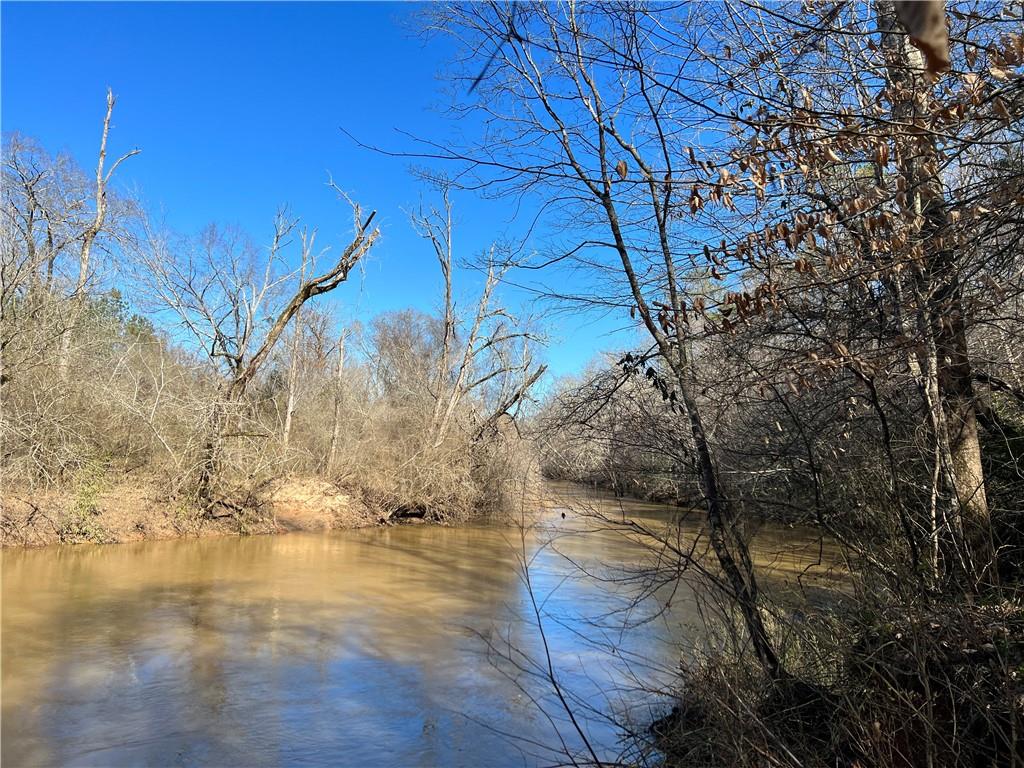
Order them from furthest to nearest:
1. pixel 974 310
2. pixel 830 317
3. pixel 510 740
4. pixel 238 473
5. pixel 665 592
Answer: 1. pixel 238 473
2. pixel 665 592
3. pixel 510 740
4. pixel 830 317
5. pixel 974 310

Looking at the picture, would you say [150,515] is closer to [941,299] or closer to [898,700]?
[898,700]

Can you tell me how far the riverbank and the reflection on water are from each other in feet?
2.29

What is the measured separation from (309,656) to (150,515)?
10.1 m

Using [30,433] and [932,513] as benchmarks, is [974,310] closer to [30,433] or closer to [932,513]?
[932,513]

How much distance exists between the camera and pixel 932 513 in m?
4.22

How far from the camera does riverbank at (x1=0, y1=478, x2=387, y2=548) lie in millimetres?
14305

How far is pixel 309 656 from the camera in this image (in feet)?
27.9

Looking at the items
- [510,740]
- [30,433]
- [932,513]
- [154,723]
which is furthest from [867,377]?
[30,433]

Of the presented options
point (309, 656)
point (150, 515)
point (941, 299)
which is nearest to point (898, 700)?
point (941, 299)

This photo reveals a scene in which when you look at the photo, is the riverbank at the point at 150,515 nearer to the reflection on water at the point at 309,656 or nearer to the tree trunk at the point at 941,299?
the reflection on water at the point at 309,656

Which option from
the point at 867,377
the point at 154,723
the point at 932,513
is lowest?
the point at 154,723

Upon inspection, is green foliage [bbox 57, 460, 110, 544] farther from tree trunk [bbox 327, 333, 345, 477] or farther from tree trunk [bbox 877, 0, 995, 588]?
tree trunk [bbox 877, 0, 995, 588]

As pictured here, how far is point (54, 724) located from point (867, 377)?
7490mm

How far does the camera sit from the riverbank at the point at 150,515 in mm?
14305
